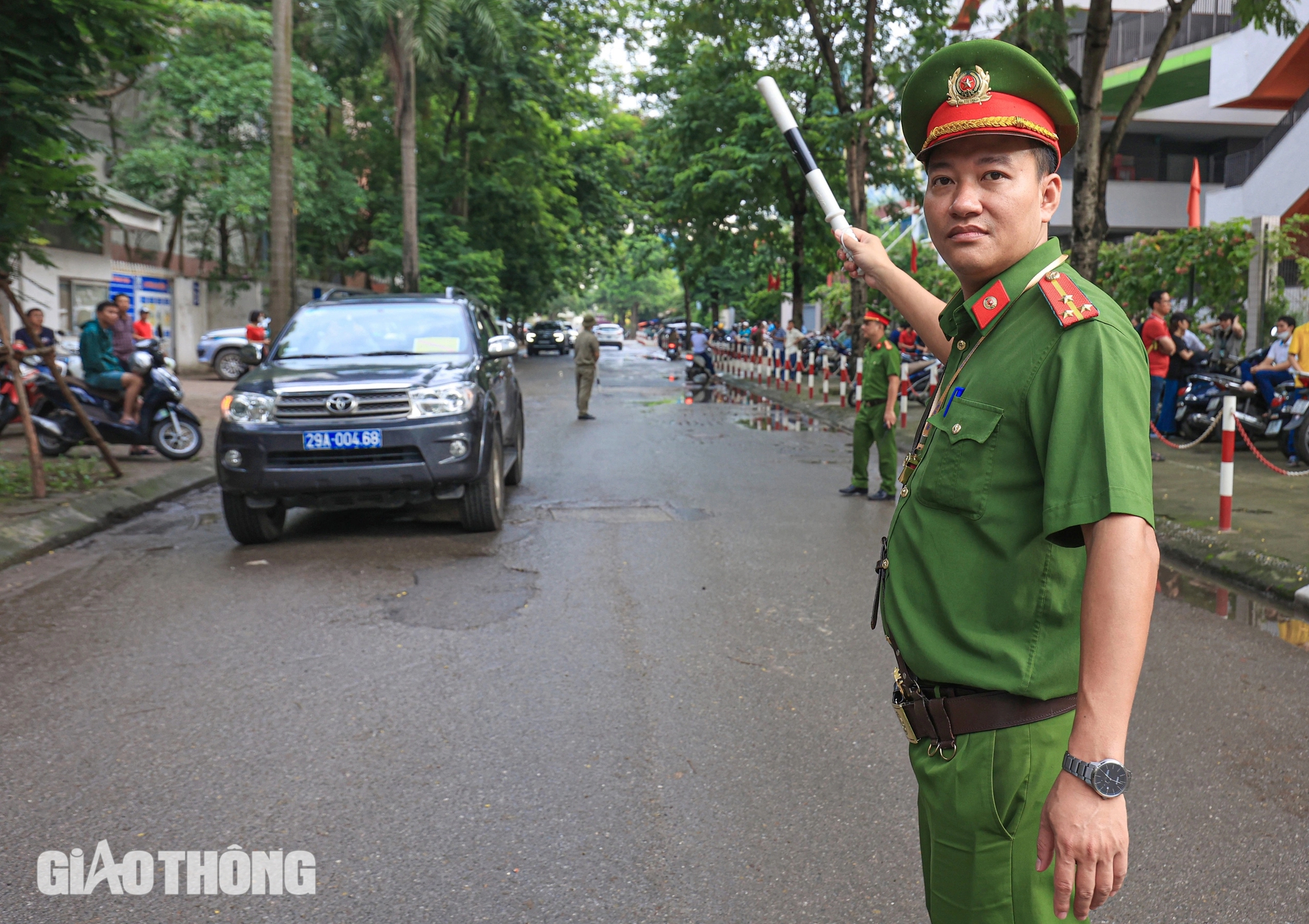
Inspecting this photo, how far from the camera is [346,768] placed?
4.10 metres

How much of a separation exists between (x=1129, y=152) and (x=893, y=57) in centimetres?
1984

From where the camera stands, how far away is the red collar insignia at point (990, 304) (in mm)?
1830

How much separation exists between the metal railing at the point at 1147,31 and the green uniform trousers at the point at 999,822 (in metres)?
35.0

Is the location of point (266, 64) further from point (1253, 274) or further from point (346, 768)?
point (346, 768)

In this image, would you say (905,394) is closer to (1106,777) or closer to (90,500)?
(90,500)

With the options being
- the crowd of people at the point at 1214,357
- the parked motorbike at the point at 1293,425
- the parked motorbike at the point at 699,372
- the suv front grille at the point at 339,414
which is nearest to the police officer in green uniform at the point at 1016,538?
the suv front grille at the point at 339,414

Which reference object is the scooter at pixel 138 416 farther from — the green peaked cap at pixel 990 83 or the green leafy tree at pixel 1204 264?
the green leafy tree at pixel 1204 264

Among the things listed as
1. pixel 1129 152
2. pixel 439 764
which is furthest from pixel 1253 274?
pixel 1129 152

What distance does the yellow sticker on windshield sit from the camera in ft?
30.2

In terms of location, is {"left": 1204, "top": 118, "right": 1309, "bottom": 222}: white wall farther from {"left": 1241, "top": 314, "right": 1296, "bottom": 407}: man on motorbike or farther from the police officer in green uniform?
the police officer in green uniform

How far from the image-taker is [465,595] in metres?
6.69

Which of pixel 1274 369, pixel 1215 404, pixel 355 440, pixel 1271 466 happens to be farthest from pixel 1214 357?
pixel 355 440

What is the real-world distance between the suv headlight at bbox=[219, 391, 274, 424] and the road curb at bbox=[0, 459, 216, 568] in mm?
1635

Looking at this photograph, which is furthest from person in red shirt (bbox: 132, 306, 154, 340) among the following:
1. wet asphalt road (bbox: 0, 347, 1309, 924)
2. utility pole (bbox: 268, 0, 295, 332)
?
wet asphalt road (bbox: 0, 347, 1309, 924)
